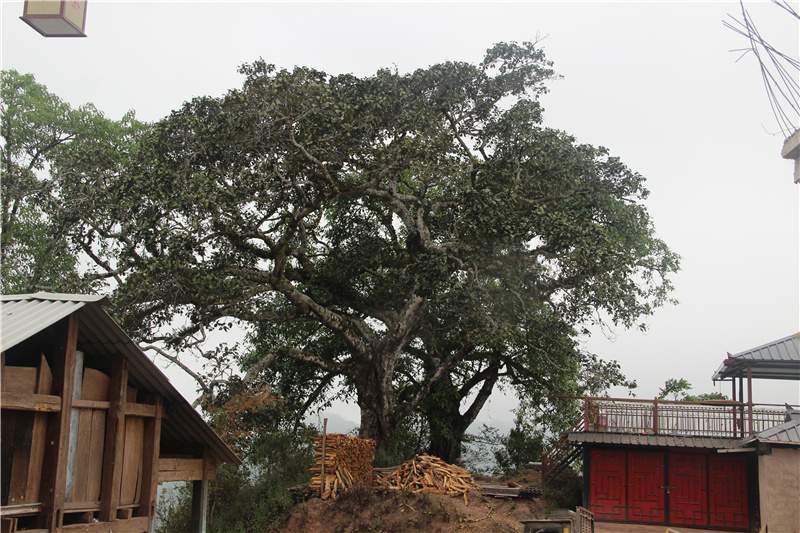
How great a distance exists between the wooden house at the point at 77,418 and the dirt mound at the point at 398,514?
1126cm

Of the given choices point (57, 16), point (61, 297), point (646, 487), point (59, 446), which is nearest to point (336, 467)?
point (646, 487)

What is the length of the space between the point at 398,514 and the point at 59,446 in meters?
14.4

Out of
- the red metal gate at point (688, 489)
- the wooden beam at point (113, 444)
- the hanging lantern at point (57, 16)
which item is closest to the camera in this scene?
the hanging lantern at point (57, 16)

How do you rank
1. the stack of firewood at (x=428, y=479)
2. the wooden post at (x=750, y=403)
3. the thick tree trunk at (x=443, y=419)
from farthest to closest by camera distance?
the thick tree trunk at (x=443, y=419)
the wooden post at (x=750, y=403)
the stack of firewood at (x=428, y=479)

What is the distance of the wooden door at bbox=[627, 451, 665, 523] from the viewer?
82.1 feet

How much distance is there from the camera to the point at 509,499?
23625 mm

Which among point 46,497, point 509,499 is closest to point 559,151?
point 509,499

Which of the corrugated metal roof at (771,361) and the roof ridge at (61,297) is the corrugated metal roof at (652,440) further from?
the roof ridge at (61,297)

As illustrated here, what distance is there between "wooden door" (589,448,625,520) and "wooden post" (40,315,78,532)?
2002 cm

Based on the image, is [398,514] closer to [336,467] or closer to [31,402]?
[336,467]

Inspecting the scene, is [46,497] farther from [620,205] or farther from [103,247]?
[620,205]

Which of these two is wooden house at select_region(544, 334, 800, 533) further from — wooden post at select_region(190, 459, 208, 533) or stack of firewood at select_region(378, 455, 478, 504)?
wooden post at select_region(190, 459, 208, 533)

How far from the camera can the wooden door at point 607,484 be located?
25.2 metres

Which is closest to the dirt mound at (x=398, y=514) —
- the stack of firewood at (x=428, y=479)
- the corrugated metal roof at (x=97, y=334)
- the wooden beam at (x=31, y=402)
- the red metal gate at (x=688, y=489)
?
the stack of firewood at (x=428, y=479)
